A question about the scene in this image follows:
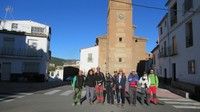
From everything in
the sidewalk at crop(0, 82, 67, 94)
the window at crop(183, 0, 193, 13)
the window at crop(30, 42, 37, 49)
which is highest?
the window at crop(183, 0, 193, 13)

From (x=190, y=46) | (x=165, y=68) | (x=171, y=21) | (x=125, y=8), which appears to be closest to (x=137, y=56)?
(x=125, y=8)

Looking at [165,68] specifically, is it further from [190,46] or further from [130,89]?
[130,89]

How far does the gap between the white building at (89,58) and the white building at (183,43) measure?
2128 centimetres

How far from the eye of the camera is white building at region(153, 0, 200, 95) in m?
21.7

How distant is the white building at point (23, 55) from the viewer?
4169 centimetres

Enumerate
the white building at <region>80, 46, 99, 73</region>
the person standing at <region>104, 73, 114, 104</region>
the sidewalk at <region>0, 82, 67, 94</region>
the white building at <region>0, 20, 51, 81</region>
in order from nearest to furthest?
the person standing at <region>104, 73, 114, 104</region> < the sidewalk at <region>0, 82, 67, 94</region> < the white building at <region>0, 20, 51, 81</region> < the white building at <region>80, 46, 99, 73</region>

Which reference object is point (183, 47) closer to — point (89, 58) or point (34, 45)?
point (34, 45)

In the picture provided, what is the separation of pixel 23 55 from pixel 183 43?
2376 cm

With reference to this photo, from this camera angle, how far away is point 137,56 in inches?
2099

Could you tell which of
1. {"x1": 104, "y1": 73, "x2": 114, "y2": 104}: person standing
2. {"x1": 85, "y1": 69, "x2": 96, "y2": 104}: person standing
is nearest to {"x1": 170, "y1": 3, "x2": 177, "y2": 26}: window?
{"x1": 104, "y1": 73, "x2": 114, "y2": 104}: person standing

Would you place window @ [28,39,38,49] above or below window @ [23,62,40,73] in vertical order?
above

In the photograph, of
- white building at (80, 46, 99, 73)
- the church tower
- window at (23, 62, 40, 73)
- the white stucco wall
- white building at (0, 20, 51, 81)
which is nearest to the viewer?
the white stucco wall

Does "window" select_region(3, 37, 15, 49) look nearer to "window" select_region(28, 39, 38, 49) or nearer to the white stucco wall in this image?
"window" select_region(28, 39, 38, 49)

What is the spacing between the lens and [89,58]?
2200 inches
